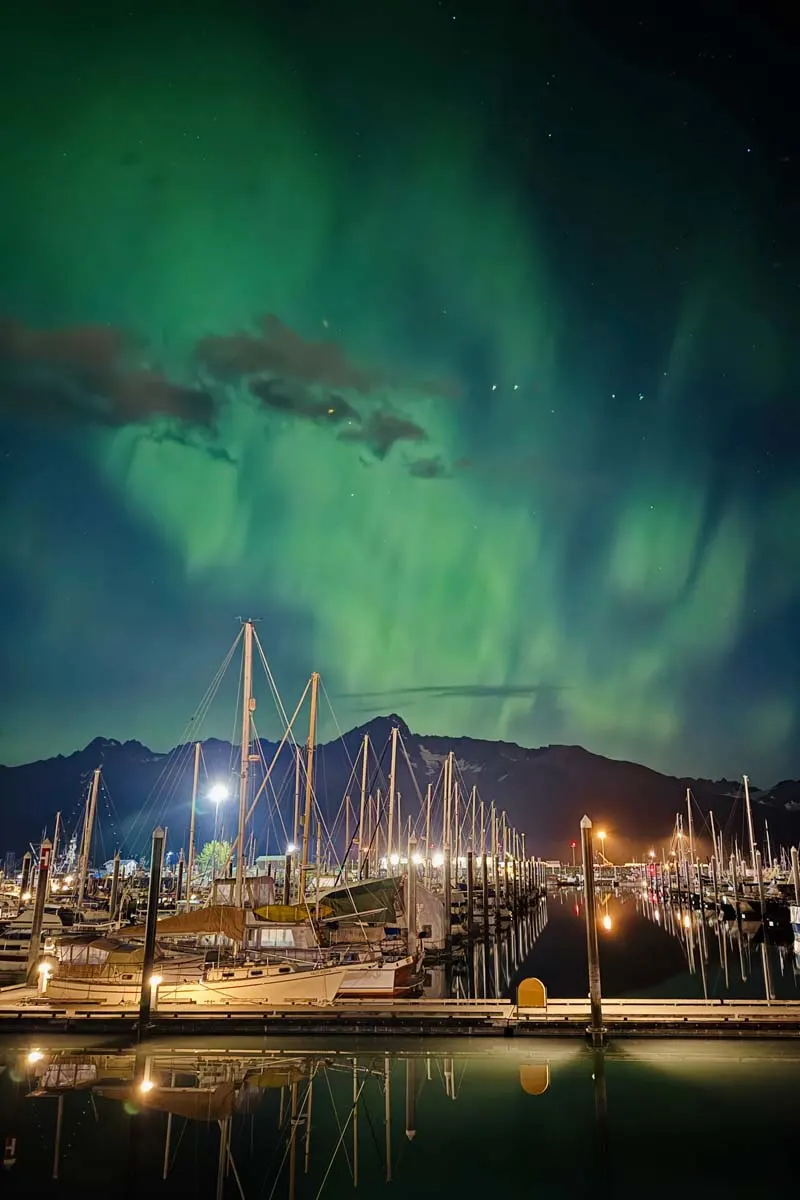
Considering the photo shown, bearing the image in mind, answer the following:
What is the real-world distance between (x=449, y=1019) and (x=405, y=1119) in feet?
23.7

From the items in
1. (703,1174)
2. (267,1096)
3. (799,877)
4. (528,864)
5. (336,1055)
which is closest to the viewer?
(703,1174)

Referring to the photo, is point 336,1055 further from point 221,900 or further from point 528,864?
point 528,864

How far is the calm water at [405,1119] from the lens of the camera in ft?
51.6

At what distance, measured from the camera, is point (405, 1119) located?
1889 centimetres

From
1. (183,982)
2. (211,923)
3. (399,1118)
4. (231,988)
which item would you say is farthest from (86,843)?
(399,1118)

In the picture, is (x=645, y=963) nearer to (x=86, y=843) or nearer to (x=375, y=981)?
(x=375, y=981)

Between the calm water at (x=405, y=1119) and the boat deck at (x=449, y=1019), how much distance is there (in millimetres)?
818

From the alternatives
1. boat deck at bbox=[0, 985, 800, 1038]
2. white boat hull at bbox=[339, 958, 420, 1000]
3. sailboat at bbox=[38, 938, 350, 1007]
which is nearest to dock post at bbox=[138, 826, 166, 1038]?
boat deck at bbox=[0, 985, 800, 1038]

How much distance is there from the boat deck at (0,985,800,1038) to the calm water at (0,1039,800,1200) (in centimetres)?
82

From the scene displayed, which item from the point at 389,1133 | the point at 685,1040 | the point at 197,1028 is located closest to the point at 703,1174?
the point at 389,1133

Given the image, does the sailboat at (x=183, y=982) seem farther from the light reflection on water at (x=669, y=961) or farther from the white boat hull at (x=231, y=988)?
the light reflection on water at (x=669, y=961)

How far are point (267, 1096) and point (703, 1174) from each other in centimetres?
1028

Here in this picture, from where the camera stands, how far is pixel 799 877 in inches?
3782

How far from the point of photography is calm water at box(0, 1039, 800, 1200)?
51.6ft
